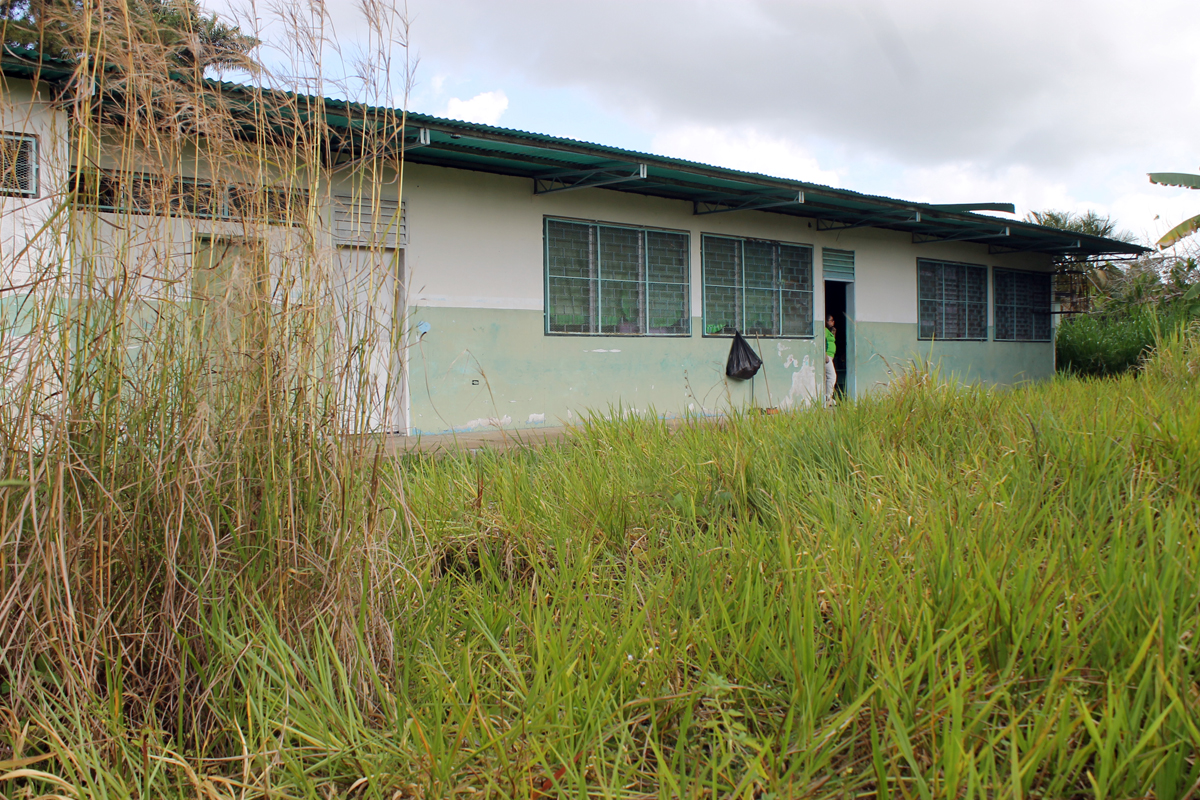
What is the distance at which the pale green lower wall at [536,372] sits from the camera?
916 centimetres

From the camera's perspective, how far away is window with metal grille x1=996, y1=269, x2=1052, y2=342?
1642 cm

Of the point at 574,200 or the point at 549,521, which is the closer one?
the point at 549,521

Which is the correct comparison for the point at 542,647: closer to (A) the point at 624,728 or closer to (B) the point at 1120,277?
(A) the point at 624,728

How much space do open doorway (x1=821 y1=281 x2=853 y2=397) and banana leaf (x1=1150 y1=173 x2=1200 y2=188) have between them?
4.71 m

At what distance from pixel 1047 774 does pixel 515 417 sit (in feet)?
27.2

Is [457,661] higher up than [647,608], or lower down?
lower down

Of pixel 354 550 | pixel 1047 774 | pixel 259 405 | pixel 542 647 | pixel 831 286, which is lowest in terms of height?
pixel 1047 774

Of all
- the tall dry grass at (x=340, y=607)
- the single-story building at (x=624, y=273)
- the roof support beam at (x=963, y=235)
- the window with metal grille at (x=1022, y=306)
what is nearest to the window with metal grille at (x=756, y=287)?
the single-story building at (x=624, y=273)

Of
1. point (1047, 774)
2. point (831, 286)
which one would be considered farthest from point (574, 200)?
point (1047, 774)

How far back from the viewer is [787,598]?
2.28 m

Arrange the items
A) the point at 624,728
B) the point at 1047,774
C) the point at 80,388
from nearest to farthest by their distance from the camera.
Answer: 1. the point at 1047,774
2. the point at 624,728
3. the point at 80,388

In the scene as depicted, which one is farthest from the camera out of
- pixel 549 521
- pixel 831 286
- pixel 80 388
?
pixel 831 286

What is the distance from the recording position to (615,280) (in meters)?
10.8

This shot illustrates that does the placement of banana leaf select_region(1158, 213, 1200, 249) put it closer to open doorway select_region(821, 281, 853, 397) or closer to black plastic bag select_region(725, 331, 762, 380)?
open doorway select_region(821, 281, 853, 397)
